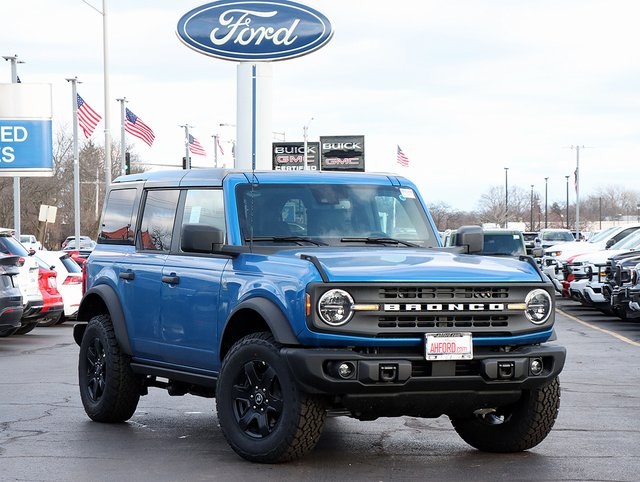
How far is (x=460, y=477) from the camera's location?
26.5ft

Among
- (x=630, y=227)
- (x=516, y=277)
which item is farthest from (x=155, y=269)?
(x=630, y=227)

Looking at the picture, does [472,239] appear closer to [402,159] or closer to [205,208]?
[205,208]

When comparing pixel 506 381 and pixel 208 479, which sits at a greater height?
pixel 506 381

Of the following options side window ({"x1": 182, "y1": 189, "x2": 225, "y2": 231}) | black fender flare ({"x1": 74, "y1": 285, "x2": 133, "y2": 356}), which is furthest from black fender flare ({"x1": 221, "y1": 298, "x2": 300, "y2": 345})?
black fender flare ({"x1": 74, "y1": 285, "x2": 133, "y2": 356})

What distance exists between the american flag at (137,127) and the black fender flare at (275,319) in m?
44.9

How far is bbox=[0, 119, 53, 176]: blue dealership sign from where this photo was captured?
38.3m

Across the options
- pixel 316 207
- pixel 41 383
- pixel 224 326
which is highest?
pixel 316 207

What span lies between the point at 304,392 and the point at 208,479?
808 millimetres

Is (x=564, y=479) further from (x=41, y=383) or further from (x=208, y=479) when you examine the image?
(x=41, y=383)

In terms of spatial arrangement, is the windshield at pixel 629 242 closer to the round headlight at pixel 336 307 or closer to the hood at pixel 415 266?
the hood at pixel 415 266

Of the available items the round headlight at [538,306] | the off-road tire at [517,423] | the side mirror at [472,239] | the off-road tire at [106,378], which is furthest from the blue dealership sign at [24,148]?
the round headlight at [538,306]

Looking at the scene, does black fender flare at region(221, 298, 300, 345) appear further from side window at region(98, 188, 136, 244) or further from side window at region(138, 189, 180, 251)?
side window at region(98, 188, 136, 244)

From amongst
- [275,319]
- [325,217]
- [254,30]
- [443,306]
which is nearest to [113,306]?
[325,217]

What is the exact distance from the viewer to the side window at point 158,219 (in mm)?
10172
